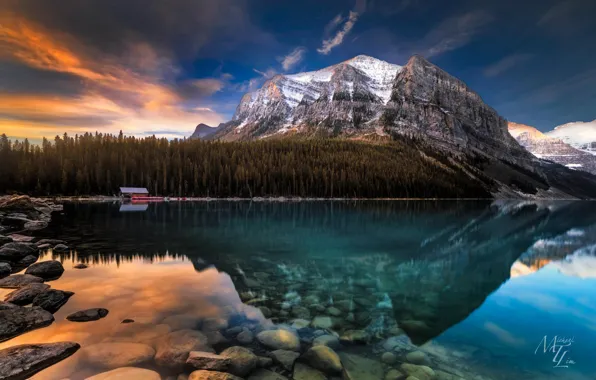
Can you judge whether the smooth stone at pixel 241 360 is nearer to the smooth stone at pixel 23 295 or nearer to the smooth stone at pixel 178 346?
the smooth stone at pixel 178 346

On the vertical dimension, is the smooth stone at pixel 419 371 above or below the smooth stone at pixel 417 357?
above

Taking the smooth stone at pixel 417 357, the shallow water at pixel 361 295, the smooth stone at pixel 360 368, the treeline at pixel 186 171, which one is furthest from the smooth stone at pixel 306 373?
the treeline at pixel 186 171

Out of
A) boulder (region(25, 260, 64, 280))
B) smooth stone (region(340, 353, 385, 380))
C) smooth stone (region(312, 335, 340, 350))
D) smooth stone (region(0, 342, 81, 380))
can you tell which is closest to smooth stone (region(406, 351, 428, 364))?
smooth stone (region(340, 353, 385, 380))

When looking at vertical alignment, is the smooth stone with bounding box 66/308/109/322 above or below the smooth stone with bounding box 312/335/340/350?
above

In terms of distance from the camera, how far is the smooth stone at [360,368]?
10414 mm

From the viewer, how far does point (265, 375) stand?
10219 mm

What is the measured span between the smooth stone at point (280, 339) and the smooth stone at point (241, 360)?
Answer: 1.08 metres

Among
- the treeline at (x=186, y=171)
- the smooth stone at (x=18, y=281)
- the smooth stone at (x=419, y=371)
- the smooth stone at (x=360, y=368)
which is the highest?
the treeline at (x=186, y=171)

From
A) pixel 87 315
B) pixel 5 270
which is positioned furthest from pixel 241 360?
pixel 5 270

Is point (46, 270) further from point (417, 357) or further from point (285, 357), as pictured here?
point (417, 357)

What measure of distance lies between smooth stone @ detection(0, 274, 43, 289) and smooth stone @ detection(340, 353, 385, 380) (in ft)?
55.8

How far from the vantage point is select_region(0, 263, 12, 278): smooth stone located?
19.2 m

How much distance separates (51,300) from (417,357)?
16.0 m

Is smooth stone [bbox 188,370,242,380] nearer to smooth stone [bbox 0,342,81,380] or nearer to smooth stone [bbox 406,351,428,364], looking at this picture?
smooth stone [bbox 0,342,81,380]
